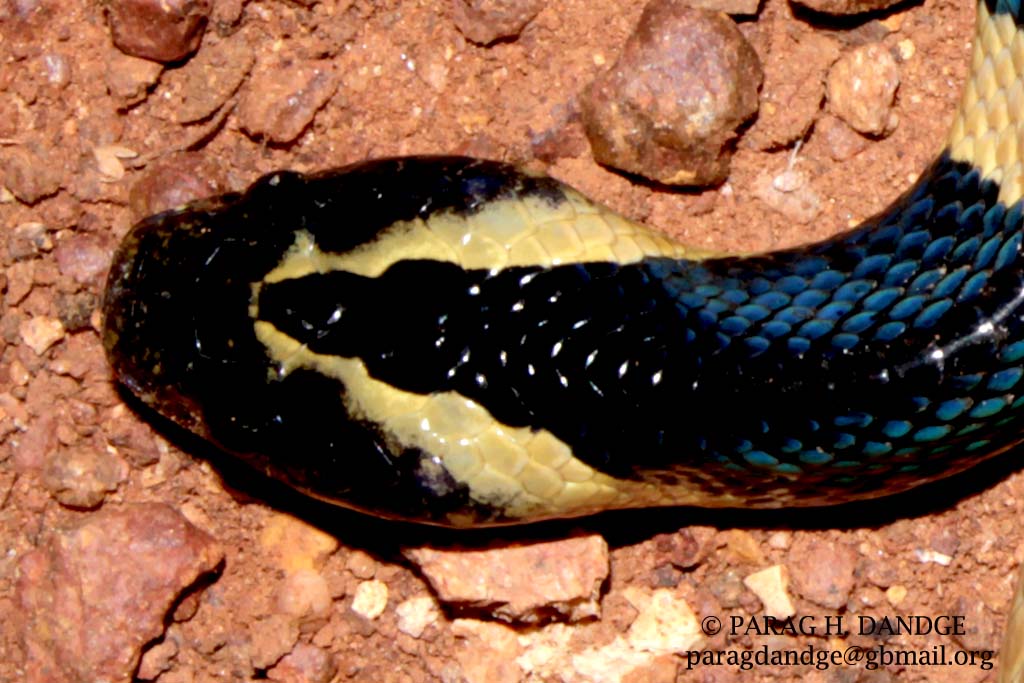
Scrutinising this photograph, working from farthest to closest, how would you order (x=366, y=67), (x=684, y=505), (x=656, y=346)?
(x=366, y=67)
(x=684, y=505)
(x=656, y=346)

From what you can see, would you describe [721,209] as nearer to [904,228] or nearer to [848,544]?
[904,228]

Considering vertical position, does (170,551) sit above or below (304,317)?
below

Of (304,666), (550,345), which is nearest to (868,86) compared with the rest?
(550,345)

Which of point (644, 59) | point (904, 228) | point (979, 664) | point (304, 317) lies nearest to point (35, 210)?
point (304, 317)

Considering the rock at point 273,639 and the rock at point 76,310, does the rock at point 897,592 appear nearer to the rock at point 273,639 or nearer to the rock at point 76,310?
the rock at point 273,639

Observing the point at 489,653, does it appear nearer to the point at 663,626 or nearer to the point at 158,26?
the point at 663,626

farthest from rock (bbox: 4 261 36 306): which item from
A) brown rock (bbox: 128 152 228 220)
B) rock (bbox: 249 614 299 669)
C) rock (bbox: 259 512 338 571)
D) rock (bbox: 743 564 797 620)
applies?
rock (bbox: 743 564 797 620)
